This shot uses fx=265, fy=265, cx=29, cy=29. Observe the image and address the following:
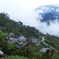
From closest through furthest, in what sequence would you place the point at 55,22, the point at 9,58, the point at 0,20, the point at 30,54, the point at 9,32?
1. the point at 9,58
2. the point at 30,54
3. the point at 9,32
4. the point at 0,20
5. the point at 55,22

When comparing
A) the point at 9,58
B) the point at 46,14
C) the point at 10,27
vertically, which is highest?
the point at 46,14

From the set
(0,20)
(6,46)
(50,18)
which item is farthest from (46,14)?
(6,46)

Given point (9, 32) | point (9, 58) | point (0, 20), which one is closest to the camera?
point (9, 58)

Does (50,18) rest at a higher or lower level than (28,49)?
higher

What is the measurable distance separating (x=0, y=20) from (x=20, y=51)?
65.0 feet

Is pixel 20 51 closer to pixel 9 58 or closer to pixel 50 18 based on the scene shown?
pixel 9 58

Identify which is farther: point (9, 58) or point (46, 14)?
point (46, 14)

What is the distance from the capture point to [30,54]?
63.9 ft

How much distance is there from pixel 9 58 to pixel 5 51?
230 cm

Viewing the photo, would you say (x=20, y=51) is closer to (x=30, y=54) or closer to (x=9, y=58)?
(x=30, y=54)

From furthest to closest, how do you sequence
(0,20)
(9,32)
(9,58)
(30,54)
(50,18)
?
1. (50,18)
2. (0,20)
3. (9,32)
4. (30,54)
5. (9,58)

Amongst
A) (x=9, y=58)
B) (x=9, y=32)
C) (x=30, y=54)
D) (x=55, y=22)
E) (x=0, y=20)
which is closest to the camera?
(x=9, y=58)

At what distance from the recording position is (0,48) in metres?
20.1

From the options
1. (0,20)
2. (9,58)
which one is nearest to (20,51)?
(9,58)
